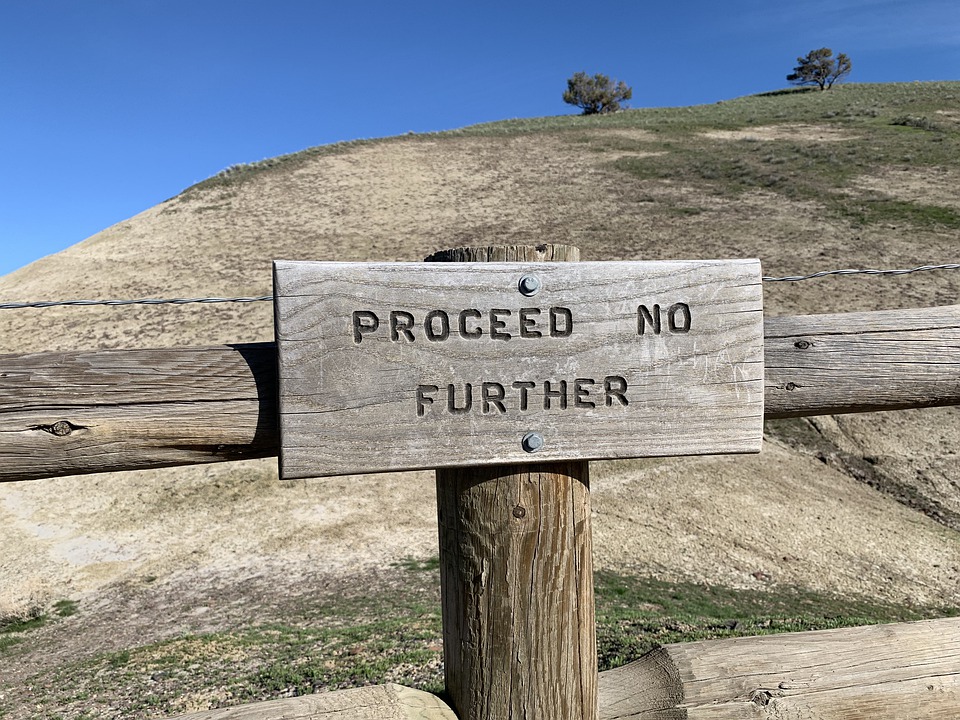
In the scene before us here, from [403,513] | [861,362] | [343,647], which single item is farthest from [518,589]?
[403,513]

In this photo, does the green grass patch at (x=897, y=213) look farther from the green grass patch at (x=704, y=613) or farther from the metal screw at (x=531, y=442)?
the metal screw at (x=531, y=442)

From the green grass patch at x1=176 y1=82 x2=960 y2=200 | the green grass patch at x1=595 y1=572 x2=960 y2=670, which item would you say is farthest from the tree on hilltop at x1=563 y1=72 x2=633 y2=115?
the green grass patch at x1=595 y1=572 x2=960 y2=670

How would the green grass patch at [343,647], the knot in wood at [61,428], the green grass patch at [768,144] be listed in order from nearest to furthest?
the knot in wood at [61,428]
the green grass patch at [343,647]
the green grass patch at [768,144]

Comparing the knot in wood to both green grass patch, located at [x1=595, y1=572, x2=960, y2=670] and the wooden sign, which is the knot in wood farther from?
green grass patch, located at [x1=595, y1=572, x2=960, y2=670]

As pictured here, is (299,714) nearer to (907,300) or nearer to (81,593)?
(81,593)

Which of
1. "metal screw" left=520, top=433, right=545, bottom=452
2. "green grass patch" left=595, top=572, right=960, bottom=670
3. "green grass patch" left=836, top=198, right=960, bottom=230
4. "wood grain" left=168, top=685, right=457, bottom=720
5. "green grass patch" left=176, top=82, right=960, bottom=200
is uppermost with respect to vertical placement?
"green grass patch" left=176, top=82, right=960, bottom=200

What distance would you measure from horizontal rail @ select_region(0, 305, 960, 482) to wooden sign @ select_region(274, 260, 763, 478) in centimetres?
15

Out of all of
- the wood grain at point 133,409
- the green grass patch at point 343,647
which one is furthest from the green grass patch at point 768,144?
the wood grain at point 133,409

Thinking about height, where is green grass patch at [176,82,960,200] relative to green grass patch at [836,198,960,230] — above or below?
above

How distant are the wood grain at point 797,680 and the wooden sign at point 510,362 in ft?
1.96

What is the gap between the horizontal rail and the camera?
1527 mm

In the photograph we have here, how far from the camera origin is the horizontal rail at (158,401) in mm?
1527

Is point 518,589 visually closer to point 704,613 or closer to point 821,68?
point 704,613

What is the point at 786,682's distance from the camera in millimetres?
1772
